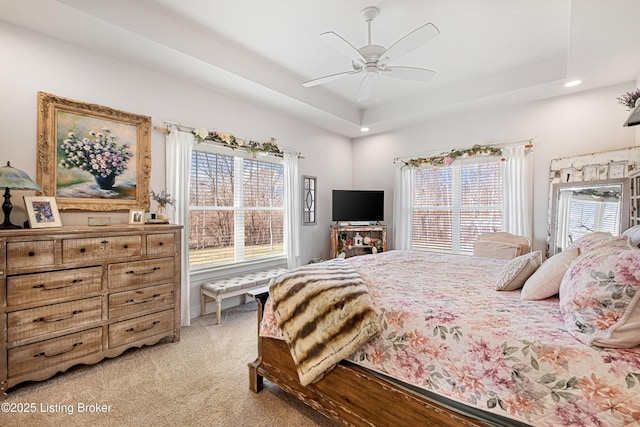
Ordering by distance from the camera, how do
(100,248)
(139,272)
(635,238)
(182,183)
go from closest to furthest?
(635,238)
(100,248)
(139,272)
(182,183)

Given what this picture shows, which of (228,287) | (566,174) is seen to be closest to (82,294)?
(228,287)

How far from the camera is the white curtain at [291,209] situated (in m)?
4.52

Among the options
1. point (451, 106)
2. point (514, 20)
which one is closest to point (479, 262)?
point (514, 20)

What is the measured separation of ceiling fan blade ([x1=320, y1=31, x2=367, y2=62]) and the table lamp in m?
2.41

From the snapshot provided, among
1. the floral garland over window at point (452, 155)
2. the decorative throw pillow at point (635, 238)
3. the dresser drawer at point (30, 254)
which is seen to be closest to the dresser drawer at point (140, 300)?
the dresser drawer at point (30, 254)

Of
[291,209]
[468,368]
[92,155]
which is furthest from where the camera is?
[291,209]

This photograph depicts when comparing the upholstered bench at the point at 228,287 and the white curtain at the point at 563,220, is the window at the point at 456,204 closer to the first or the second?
the white curtain at the point at 563,220

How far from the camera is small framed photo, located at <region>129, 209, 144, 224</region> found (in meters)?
2.86

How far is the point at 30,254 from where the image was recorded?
2.07 metres

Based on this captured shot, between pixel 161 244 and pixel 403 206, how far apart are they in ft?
12.2

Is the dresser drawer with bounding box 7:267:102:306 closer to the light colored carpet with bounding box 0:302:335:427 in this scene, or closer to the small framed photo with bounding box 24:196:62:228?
the small framed photo with bounding box 24:196:62:228

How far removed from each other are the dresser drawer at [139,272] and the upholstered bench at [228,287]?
0.63 meters

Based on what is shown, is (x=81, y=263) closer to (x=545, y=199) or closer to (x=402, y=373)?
(x=402, y=373)

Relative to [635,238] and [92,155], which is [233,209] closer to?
[92,155]
